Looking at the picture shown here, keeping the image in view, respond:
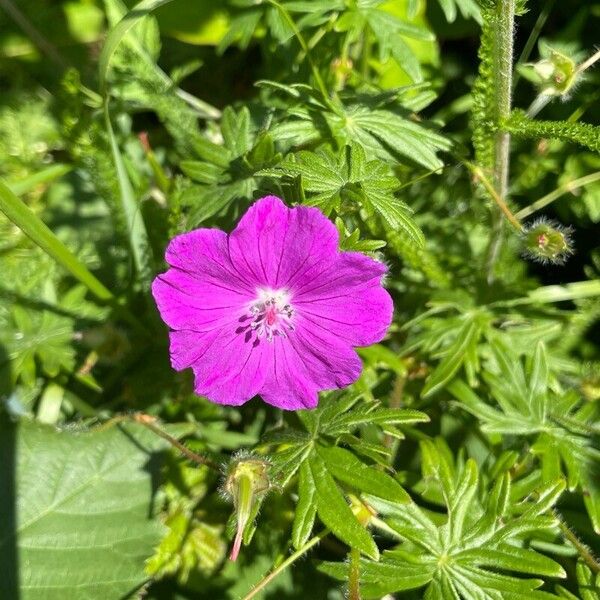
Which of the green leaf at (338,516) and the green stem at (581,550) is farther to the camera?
the green stem at (581,550)

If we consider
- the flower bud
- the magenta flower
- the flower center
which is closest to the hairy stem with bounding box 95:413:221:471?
the magenta flower

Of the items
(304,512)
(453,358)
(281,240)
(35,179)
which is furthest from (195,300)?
(35,179)

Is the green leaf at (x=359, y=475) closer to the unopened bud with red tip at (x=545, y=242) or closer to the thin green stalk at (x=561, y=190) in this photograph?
the unopened bud with red tip at (x=545, y=242)

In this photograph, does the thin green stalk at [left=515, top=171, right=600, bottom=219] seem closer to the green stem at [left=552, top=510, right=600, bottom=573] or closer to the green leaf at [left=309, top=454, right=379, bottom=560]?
the green stem at [left=552, top=510, right=600, bottom=573]

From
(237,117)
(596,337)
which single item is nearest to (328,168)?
(237,117)

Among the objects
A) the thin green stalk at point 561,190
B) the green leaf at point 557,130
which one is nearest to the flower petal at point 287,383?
the green leaf at point 557,130
